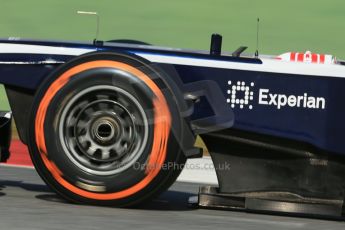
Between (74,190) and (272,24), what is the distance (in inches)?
286

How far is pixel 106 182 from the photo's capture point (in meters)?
5.36

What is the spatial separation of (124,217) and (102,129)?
2.19ft

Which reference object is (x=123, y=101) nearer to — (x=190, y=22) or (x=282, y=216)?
(x=282, y=216)

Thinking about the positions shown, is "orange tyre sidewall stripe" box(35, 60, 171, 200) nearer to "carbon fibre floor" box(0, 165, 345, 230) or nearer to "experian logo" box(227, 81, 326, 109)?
"carbon fibre floor" box(0, 165, 345, 230)

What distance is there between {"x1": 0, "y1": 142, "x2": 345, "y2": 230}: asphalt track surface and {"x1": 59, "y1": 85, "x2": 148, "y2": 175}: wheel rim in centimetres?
31

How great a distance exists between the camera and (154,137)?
535 cm

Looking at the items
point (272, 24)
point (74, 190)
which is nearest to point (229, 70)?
point (74, 190)

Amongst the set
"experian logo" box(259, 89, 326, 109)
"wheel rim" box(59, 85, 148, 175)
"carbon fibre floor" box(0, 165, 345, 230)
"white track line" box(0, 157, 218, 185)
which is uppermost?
"experian logo" box(259, 89, 326, 109)

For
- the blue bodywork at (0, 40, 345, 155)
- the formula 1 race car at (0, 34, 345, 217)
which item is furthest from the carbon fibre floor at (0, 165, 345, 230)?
the blue bodywork at (0, 40, 345, 155)

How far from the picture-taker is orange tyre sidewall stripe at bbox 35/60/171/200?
5.33m

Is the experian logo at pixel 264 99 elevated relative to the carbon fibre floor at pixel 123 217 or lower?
elevated

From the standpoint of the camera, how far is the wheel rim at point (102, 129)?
5.40 meters

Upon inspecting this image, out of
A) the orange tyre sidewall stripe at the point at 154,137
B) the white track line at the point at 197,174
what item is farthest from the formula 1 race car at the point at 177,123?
the white track line at the point at 197,174

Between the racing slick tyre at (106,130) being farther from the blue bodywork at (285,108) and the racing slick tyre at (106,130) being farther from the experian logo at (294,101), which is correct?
the experian logo at (294,101)
